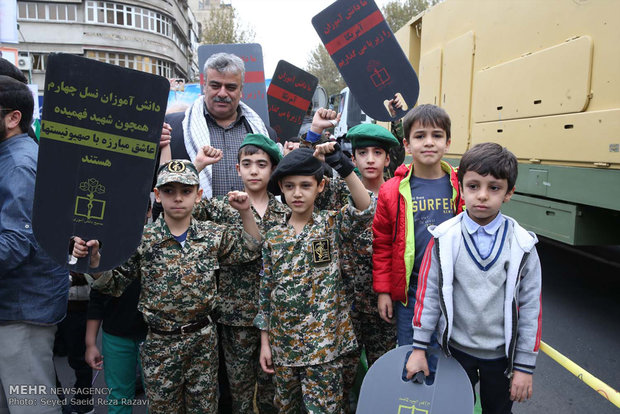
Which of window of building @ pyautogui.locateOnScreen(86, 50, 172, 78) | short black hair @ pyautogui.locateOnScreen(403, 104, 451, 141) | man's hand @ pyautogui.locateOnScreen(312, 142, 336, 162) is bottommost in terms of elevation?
man's hand @ pyautogui.locateOnScreen(312, 142, 336, 162)

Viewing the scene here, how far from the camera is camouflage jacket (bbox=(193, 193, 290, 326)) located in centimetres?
239

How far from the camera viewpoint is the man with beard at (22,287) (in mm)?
1936

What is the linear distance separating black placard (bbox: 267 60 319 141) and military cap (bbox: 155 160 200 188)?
186 centimetres

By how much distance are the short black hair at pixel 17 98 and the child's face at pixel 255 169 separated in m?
1.06

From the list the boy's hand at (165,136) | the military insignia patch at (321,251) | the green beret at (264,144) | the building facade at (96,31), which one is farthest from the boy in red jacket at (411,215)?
the building facade at (96,31)

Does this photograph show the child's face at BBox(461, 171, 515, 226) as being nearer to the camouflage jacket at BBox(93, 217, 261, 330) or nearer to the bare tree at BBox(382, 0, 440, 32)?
the camouflage jacket at BBox(93, 217, 261, 330)

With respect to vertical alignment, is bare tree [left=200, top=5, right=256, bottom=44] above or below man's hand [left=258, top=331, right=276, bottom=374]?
above

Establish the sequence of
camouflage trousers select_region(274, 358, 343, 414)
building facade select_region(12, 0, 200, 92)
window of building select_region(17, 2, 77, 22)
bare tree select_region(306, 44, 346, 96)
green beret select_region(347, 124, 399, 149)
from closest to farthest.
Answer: camouflage trousers select_region(274, 358, 343, 414) < green beret select_region(347, 124, 399, 149) < window of building select_region(17, 2, 77, 22) < building facade select_region(12, 0, 200, 92) < bare tree select_region(306, 44, 346, 96)

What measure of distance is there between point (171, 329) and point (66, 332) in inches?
46.3

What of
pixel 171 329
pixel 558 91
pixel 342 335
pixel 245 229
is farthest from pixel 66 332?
pixel 558 91

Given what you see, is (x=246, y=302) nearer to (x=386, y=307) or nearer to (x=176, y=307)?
(x=176, y=307)

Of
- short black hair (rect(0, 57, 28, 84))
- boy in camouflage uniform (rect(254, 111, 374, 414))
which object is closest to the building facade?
short black hair (rect(0, 57, 28, 84))

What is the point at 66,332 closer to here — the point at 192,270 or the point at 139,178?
the point at 192,270

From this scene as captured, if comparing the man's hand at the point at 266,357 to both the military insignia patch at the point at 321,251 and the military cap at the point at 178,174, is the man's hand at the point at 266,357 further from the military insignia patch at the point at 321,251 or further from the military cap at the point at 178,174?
the military cap at the point at 178,174
